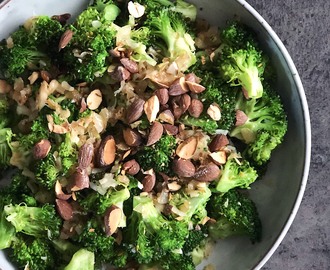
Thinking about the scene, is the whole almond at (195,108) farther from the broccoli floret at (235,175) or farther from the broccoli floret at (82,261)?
the broccoli floret at (82,261)

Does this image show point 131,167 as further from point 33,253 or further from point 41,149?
point 33,253

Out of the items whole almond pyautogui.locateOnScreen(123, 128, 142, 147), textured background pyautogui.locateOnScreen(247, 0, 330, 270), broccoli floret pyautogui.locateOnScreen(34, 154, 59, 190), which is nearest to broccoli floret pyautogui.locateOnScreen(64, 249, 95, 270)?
broccoli floret pyautogui.locateOnScreen(34, 154, 59, 190)

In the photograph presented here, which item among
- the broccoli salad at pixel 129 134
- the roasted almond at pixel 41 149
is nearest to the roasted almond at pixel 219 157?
the broccoli salad at pixel 129 134

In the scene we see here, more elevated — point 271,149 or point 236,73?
point 236,73

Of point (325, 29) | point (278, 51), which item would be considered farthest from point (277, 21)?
point (278, 51)

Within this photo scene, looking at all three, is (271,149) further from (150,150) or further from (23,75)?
(23,75)

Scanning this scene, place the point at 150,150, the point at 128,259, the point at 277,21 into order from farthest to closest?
the point at 277,21 < the point at 128,259 < the point at 150,150

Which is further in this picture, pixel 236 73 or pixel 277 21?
pixel 277 21
